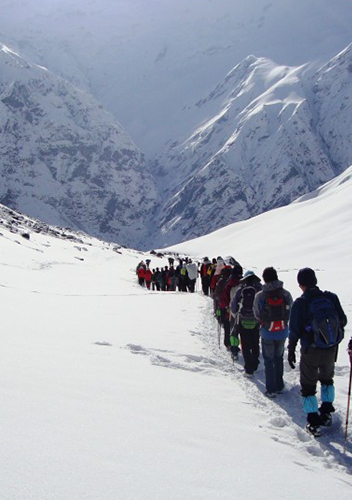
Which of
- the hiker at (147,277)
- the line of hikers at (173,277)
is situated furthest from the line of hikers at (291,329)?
the hiker at (147,277)

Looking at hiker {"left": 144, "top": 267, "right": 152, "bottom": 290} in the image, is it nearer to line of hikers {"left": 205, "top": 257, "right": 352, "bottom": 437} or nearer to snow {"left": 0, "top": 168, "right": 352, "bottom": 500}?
snow {"left": 0, "top": 168, "right": 352, "bottom": 500}

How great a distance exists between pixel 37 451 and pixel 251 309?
576 centimetres

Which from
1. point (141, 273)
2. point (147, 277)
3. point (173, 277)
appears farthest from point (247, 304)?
point (141, 273)

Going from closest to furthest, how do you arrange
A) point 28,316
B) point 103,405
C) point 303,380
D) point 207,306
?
point 103,405 → point 303,380 → point 28,316 → point 207,306

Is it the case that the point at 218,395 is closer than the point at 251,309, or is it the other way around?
the point at 218,395

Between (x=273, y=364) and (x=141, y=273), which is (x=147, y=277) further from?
(x=273, y=364)

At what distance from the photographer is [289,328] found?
666cm

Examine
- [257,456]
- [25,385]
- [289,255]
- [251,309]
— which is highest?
[289,255]

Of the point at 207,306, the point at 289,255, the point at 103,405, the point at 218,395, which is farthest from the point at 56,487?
the point at 289,255

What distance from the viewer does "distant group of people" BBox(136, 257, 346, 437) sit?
6340mm

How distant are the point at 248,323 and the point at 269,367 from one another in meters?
1.29

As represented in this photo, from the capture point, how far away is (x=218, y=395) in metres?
6.73

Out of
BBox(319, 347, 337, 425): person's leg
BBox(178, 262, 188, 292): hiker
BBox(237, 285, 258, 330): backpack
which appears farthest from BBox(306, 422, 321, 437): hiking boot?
BBox(178, 262, 188, 292): hiker

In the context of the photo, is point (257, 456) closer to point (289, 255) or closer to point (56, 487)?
point (56, 487)
